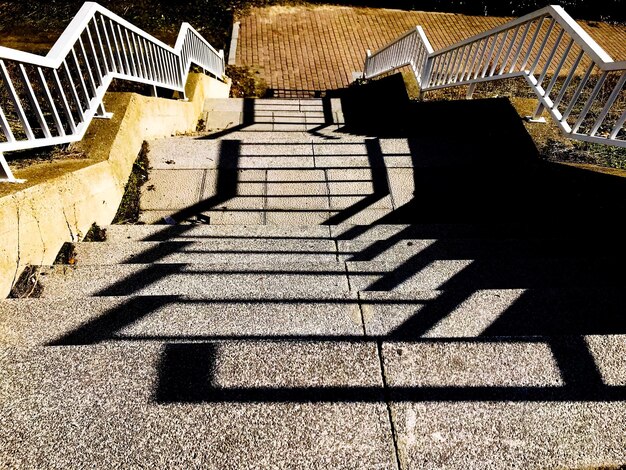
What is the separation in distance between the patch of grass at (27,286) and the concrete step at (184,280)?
1.3 inches

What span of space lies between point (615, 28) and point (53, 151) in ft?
53.2

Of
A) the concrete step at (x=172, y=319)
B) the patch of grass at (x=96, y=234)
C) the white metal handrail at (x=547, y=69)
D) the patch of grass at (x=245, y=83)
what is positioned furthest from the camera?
the patch of grass at (x=245, y=83)

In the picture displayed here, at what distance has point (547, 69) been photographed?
385 centimetres

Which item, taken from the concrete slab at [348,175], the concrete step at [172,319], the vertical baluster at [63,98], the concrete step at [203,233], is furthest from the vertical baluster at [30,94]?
the concrete slab at [348,175]

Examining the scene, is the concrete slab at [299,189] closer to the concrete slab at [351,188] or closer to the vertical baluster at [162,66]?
the concrete slab at [351,188]

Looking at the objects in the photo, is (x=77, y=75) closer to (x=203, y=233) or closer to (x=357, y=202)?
(x=203, y=233)

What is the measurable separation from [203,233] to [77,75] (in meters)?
2.25

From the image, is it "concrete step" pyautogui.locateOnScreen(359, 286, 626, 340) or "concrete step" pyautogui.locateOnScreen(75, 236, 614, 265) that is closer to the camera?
"concrete step" pyautogui.locateOnScreen(359, 286, 626, 340)

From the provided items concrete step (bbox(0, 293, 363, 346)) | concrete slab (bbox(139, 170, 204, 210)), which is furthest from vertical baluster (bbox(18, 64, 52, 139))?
concrete step (bbox(0, 293, 363, 346))

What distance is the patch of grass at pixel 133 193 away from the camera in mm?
3615

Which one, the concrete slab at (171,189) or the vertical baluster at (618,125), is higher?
the vertical baluster at (618,125)

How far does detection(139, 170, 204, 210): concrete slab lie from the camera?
3834 millimetres

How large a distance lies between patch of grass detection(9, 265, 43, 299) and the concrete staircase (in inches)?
2.1

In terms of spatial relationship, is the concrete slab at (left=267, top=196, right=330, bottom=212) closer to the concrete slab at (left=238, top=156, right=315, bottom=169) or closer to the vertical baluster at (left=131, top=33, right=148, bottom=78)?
the concrete slab at (left=238, top=156, right=315, bottom=169)
